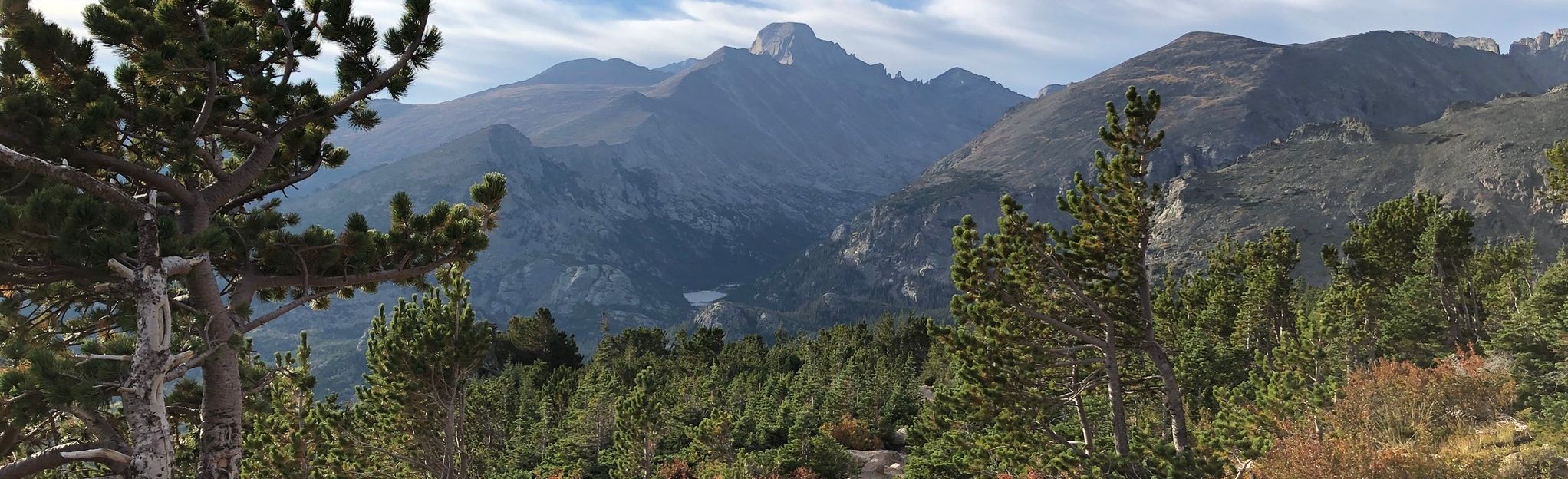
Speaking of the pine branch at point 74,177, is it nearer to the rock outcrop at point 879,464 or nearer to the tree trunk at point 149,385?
the tree trunk at point 149,385

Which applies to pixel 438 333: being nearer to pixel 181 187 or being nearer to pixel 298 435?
pixel 298 435

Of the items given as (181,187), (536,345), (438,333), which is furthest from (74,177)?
(536,345)

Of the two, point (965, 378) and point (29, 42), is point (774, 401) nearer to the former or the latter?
point (965, 378)

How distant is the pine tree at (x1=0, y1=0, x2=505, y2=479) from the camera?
283 inches

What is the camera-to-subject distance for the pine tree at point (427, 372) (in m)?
19.1

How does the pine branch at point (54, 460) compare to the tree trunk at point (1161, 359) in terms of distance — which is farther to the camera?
the tree trunk at point (1161, 359)

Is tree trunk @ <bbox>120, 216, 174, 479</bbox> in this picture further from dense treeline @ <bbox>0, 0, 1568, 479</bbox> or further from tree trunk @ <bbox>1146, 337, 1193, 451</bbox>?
tree trunk @ <bbox>1146, 337, 1193, 451</bbox>

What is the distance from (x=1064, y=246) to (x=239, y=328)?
54.6 feet

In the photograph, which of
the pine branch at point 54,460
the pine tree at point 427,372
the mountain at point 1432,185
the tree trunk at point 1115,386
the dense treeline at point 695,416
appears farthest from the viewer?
the mountain at point 1432,185

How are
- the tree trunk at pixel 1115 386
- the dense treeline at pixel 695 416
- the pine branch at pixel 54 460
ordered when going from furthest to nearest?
the dense treeline at pixel 695 416
the tree trunk at pixel 1115 386
the pine branch at pixel 54 460

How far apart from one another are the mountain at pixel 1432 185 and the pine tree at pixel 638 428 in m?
174

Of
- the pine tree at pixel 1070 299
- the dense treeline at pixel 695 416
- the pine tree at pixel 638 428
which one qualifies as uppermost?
the pine tree at pixel 1070 299

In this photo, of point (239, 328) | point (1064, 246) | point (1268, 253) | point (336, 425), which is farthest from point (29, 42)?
point (1268, 253)

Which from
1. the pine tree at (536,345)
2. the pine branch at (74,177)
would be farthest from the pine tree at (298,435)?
the pine tree at (536,345)
